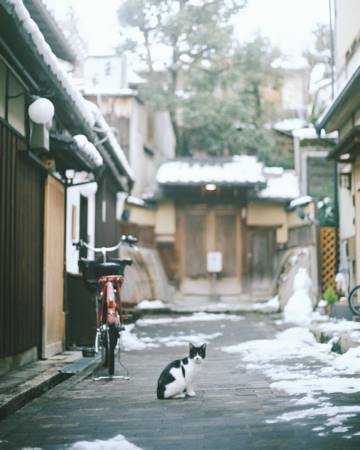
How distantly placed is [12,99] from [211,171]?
729 inches

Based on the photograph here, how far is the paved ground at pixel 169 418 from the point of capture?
5168 mm

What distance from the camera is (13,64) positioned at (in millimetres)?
8977

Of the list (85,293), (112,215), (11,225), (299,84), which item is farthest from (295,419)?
(299,84)

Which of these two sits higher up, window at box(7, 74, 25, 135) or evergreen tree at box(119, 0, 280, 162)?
evergreen tree at box(119, 0, 280, 162)

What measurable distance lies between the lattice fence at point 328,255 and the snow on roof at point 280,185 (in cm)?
582

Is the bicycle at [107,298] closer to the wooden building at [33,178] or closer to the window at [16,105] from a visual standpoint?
the wooden building at [33,178]

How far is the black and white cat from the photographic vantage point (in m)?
7.15

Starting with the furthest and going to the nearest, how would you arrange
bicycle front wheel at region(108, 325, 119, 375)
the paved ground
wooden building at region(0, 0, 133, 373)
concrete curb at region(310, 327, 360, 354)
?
concrete curb at region(310, 327, 360, 354), bicycle front wheel at region(108, 325, 119, 375), wooden building at region(0, 0, 133, 373), the paved ground

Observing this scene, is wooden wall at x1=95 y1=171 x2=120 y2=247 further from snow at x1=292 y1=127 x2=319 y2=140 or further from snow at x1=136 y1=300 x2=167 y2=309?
snow at x1=292 y1=127 x2=319 y2=140

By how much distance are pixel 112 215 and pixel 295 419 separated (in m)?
15.8

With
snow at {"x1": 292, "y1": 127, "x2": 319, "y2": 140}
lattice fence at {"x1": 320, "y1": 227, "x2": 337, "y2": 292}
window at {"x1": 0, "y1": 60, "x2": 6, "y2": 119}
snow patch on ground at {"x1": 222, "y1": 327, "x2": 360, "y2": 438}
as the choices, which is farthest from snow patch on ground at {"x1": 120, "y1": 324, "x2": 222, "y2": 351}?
snow at {"x1": 292, "y1": 127, "x2": 319, "y2": 140}

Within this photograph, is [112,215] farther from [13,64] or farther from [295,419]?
[295,419]

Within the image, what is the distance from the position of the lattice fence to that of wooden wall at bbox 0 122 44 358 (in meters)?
12.4

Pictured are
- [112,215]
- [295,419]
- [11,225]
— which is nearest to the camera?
[295,419]
